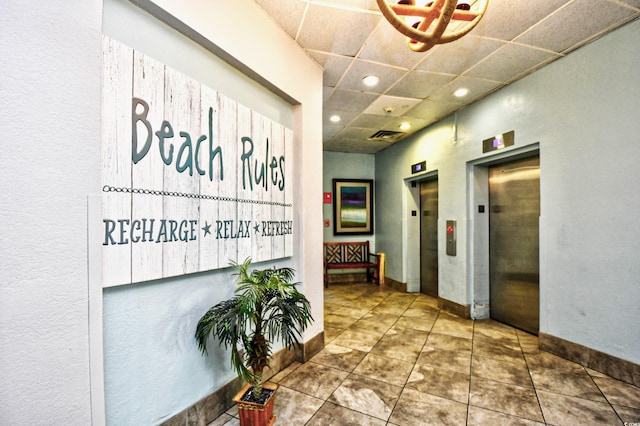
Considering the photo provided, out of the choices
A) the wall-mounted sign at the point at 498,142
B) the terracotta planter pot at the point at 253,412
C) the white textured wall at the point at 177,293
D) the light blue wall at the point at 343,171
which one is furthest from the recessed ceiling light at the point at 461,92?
the terracotta planter pot at the point at 253,412

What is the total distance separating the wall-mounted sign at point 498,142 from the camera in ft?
11.1

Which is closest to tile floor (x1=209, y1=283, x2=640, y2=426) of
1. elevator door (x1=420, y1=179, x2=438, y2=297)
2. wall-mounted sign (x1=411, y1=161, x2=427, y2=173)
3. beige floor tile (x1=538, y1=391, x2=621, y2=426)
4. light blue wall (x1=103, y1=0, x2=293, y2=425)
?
beige floor tile (x1=538, y1=391, x2=621, y2=426)

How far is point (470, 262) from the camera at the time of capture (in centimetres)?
402

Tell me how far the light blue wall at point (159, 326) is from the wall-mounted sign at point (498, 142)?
327 cm

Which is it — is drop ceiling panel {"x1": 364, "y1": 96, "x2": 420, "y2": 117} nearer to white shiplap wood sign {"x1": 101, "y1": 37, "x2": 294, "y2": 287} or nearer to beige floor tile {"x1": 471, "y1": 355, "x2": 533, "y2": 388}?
white shiplap wood sign {"x1": 101, "y1": 37, "x2": 294, "y2": 287}

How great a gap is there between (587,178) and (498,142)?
1.09 metres

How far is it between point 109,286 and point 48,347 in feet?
1.06

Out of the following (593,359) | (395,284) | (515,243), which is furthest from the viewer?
(395,284)

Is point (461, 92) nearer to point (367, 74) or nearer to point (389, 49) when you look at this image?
point (367, 74)

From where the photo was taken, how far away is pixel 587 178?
2.63 m

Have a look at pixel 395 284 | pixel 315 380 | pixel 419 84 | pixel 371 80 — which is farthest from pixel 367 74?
pixel 395 284

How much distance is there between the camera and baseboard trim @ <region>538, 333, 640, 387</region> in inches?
91.5

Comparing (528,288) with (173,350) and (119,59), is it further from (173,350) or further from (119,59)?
(119,59)

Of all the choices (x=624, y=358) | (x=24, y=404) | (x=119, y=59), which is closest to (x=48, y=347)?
(x=24, y=404)
